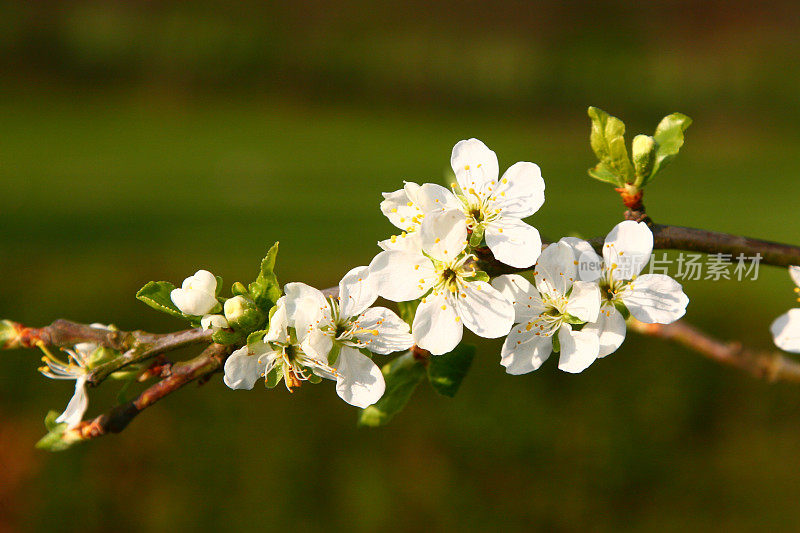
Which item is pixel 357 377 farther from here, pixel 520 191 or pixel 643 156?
pixel 643 156

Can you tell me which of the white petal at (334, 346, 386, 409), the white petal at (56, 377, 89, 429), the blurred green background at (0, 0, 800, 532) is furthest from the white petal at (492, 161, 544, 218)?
the blurred green background at (0, 0, 800, 532)

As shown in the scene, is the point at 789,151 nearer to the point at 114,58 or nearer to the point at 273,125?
the point at 273,125

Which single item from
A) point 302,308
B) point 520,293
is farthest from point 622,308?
point 302,308

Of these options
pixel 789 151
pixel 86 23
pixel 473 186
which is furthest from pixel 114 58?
pixel 473 186

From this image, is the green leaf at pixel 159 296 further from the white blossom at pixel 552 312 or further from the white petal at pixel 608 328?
the white petal at pixel 608 328

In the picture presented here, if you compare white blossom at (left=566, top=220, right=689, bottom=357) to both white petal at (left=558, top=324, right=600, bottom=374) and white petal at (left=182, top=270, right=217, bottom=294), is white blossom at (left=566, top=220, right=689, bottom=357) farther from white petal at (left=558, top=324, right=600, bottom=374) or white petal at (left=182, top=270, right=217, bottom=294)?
white petal at (left=182, top=270, right=217, bottom=294)

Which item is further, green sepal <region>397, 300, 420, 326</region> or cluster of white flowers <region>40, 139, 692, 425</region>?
green sepal <region>397, 300, 420, 326</region>
